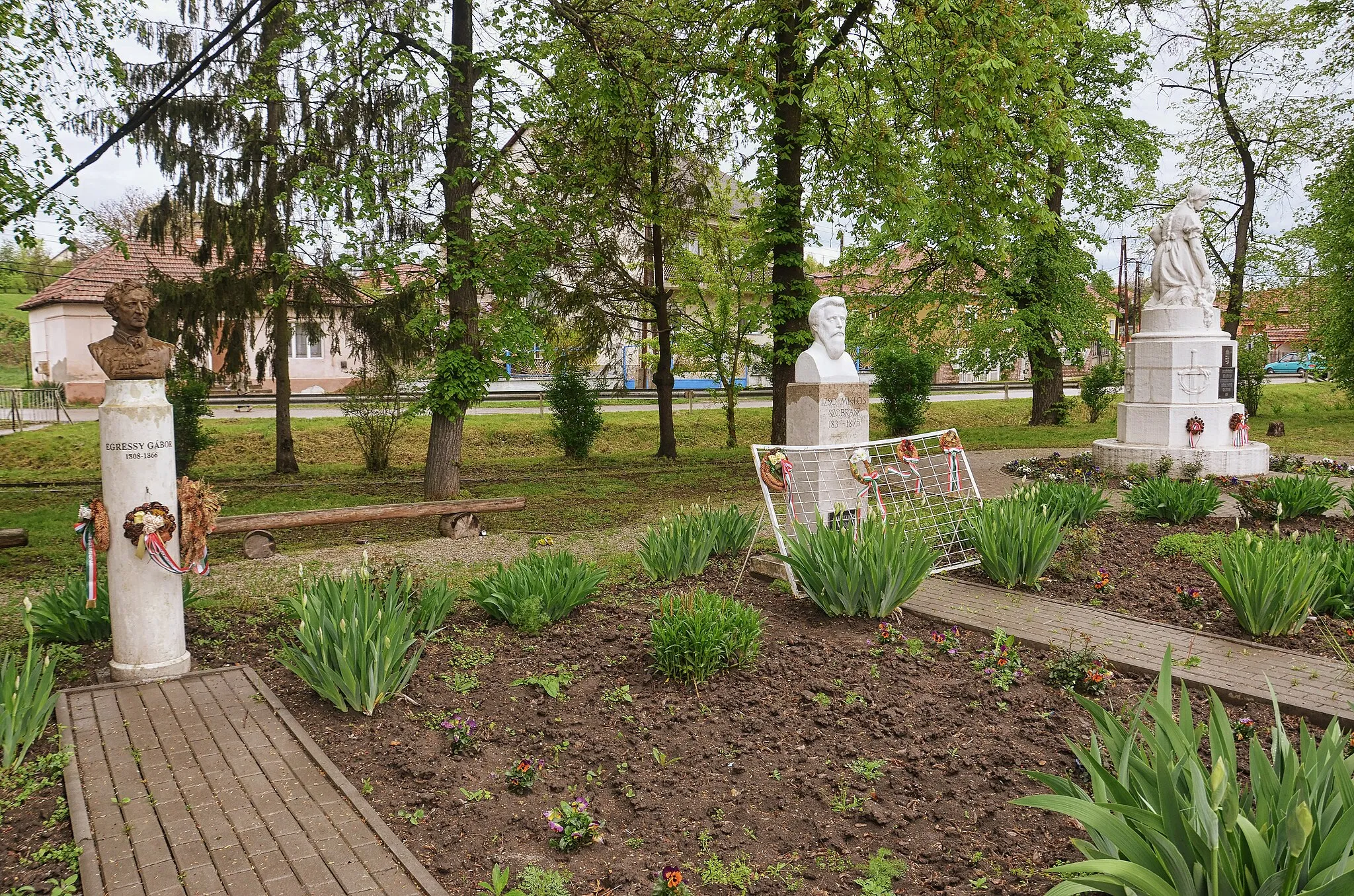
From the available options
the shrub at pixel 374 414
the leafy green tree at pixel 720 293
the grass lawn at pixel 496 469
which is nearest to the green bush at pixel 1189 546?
the grass lawn at pixel 496 469

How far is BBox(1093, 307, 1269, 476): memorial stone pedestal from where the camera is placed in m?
12.7

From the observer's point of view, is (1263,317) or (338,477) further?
(1263,317)

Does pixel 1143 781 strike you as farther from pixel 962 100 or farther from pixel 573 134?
pixel 573 134

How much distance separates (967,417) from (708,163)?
14.7 metres

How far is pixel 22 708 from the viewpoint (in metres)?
3.85

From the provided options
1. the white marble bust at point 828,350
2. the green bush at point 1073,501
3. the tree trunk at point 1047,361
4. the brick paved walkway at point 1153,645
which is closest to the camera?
the brick paved walkway at point 1153,645

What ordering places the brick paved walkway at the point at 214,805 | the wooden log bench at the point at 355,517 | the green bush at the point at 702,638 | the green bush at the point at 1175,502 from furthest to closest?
1. the green bush at the point at 1175,502
2. the wooden log bench at the point at 355,517
3. the green bush at the point at 702,638
4. the brick paved walkway at the point at 214,805

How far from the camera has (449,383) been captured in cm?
1027

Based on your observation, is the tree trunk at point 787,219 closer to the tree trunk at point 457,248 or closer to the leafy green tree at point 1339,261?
the tree trunk at point 457,248

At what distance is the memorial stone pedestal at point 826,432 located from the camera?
7.79m

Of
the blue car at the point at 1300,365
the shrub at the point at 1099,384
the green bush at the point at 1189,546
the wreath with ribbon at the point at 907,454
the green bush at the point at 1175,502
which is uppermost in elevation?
the blue car at the point at 1300,365

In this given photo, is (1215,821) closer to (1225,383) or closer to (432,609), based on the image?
(432,609)

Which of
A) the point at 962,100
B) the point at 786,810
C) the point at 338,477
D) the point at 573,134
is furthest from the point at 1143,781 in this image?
the point at 338,477

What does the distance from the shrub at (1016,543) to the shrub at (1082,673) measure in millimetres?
1762
